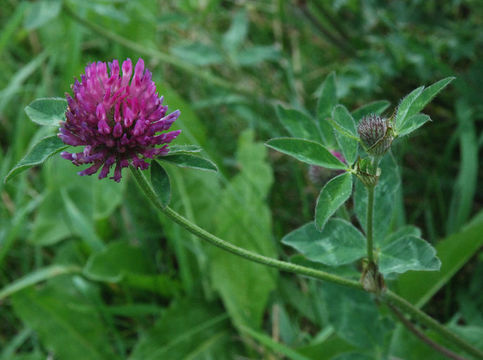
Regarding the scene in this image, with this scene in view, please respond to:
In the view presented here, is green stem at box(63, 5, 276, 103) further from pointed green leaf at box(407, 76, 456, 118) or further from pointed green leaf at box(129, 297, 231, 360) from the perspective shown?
pointed green leaf at box(407, 76, 456, 118)

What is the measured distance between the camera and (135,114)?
104 cm

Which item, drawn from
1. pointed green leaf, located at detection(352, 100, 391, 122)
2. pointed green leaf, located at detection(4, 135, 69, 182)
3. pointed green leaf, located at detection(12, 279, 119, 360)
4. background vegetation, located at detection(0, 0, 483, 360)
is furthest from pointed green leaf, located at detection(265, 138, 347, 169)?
pointed green leaf, located at detection(12, 279, 119, 360)

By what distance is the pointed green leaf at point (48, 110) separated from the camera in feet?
3.67

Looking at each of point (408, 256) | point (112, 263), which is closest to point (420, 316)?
point (408, 256)

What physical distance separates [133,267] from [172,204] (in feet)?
0.94

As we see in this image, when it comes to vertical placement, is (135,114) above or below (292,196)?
above

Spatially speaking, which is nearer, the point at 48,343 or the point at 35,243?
the point at 48,343

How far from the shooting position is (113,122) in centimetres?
105

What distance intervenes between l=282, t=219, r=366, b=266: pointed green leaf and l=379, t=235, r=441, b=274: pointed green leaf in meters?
0.05

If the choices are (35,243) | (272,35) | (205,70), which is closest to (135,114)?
(35,243)

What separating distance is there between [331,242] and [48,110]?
0.62 metres

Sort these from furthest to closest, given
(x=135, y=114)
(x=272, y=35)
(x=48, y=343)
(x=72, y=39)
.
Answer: (x=272, y=35)
(x=72, y=39)
(x=48, y=343)
(x=135, y=114)

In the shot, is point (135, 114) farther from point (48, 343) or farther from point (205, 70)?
point (205, 70)

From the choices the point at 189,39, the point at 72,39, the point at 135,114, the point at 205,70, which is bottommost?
the point at 135,114
